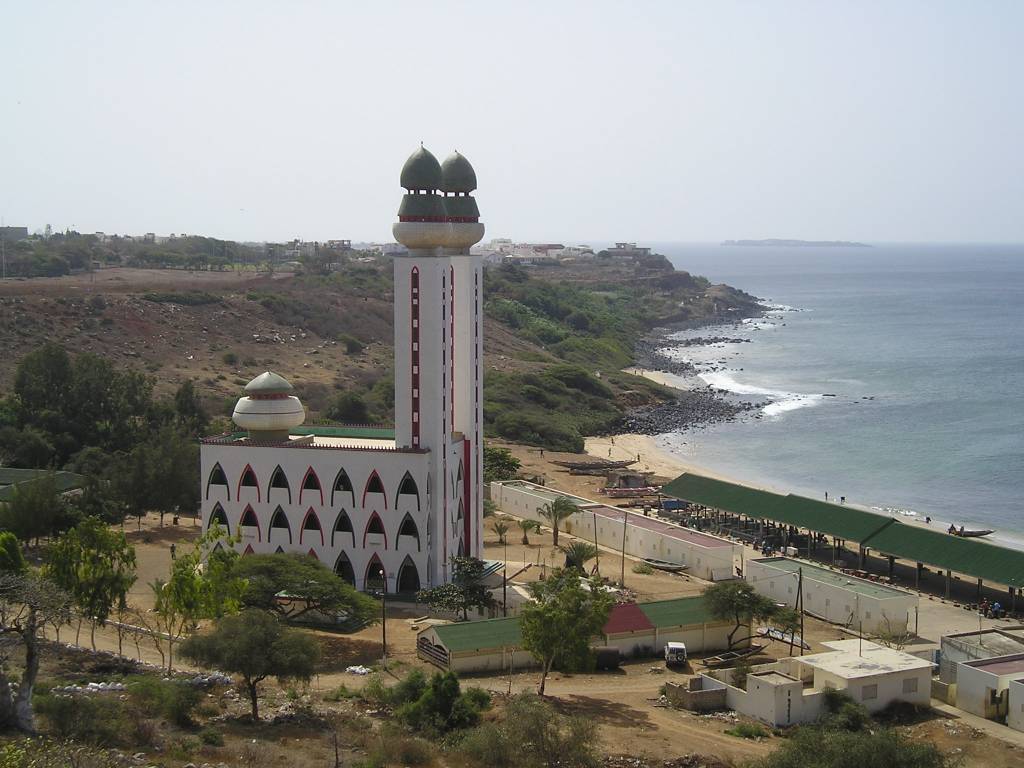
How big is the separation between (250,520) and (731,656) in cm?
1810

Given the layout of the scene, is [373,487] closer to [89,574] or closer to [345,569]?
[345,569]

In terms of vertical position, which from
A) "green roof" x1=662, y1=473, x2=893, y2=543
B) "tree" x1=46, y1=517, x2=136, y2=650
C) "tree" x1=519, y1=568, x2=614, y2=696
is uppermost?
"tree" x1=46, y1=517, x2=136, y2=650

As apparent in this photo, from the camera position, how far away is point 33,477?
5156cm

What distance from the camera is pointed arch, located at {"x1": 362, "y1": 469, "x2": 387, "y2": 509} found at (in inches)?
1720

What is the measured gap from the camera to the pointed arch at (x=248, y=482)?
44.8 meters

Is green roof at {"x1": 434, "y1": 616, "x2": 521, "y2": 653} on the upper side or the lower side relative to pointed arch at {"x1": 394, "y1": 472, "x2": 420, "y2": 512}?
lower

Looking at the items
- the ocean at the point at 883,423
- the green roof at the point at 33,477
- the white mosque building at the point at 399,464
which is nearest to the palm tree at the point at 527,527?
the white mosque building at the point at 399,464

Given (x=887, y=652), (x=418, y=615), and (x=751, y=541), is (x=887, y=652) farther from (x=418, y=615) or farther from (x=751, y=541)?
(x=751, y=541)

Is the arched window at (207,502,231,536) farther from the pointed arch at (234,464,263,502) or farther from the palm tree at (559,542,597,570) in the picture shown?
the palm tree at (559,542,597,570)

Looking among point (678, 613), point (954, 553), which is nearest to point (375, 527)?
point (678, 613)

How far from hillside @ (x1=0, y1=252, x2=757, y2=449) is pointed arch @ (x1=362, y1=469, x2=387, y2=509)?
2956cm

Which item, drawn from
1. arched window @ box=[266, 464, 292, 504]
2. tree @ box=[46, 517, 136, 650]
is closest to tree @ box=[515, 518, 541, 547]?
arched window @ box=[266, 464, 292, 504]

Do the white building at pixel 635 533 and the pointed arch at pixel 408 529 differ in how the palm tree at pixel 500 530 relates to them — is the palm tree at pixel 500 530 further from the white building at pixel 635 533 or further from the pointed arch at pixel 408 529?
the pointed arch at pixel 408 529

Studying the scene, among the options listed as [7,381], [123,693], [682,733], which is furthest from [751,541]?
[7,381]
